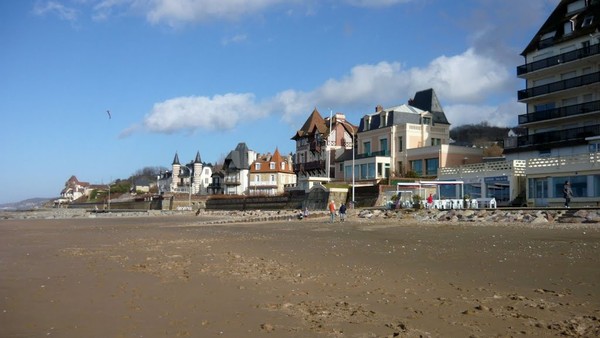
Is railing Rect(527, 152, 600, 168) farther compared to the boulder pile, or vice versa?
railing Rect(527, 152, 600, 168)

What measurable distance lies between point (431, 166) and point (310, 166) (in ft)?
92.4

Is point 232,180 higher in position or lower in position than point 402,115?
lower

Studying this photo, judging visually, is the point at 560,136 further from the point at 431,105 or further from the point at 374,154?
the point at 374,154

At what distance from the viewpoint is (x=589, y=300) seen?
771 cm

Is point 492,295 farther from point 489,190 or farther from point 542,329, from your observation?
point 489,190

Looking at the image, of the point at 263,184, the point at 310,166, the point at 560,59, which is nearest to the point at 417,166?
the point at 560,59

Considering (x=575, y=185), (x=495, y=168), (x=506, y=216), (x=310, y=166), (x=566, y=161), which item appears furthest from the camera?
(x=310, y=166)

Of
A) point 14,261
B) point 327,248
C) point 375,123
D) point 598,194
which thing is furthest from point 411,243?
point 375,123

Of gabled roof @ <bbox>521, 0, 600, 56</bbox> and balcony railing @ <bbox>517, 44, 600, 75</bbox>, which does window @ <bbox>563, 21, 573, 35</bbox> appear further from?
balcony railing @ <bbox>517, 44, 600, 75</bbox>

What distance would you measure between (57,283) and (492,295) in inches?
333

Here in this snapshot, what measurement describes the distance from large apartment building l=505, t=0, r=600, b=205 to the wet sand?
26.1 metres

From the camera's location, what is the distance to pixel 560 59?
145ft

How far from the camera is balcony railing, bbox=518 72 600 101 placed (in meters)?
41.5

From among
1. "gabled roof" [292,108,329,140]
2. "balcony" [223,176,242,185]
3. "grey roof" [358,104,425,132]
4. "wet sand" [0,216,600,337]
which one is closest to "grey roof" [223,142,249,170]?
"balcony" [223,176,242,185]
